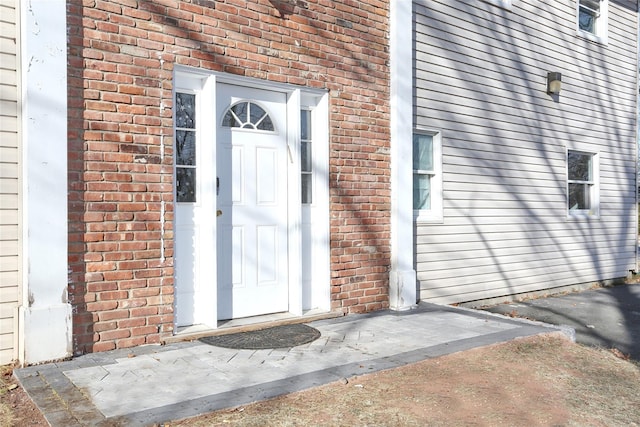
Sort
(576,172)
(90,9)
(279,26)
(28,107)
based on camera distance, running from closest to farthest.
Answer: (28,107), (90,9), (279,26), (576,172)

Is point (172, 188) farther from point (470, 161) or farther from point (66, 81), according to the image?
point (470, 161)

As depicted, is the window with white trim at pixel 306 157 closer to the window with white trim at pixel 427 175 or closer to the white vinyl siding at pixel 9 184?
the window with white trim at pixel 427 175

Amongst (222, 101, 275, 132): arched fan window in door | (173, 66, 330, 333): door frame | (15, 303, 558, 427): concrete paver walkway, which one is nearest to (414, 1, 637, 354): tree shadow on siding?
(173, 66, 330, 333): door frame

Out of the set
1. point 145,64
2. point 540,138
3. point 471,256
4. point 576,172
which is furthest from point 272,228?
point 576,172

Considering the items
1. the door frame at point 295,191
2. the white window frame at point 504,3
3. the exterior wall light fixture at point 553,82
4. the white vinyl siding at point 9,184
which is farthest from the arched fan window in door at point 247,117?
the exterior wall light fixture at point 553,82

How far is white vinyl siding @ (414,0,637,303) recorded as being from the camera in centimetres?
724

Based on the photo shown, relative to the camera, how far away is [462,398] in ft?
12.1

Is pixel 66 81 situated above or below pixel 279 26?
below

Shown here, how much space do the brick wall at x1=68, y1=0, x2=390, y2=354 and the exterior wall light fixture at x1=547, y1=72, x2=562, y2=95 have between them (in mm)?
4518

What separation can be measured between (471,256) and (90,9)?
5.48 meters

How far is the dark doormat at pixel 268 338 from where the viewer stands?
471cm

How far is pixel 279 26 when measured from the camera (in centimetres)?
554

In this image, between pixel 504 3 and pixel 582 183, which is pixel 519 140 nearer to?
pixel 504 3

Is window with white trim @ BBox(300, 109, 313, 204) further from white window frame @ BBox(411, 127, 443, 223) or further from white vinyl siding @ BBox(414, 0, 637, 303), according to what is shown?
white window frame @ BBox(411, 127, 443, 223)
